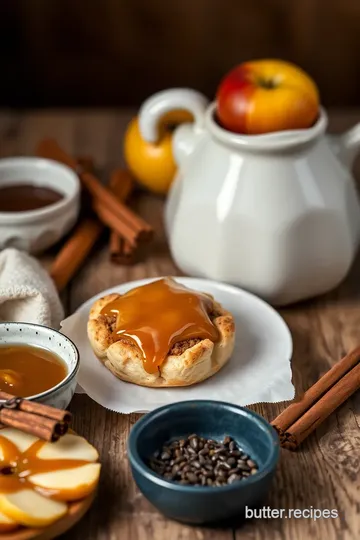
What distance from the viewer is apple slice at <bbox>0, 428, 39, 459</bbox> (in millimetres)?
1144

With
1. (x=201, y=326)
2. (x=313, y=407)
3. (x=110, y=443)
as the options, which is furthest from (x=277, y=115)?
(x=110, y=443)

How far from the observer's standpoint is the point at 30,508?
41.4 inches

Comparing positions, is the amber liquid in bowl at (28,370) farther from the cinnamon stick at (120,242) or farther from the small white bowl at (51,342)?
the cinnamon stick at (120,242)

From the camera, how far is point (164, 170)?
72.2 inches

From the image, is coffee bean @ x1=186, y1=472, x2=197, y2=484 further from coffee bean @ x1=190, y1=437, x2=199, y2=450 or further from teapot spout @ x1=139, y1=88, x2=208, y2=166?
teapot spout @ x1=139, y1=88, x2=208, y2=166

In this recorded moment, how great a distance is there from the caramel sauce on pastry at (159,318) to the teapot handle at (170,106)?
39 cm

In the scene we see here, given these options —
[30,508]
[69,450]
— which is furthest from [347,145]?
[30,508]

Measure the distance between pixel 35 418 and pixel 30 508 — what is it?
0.12 metres

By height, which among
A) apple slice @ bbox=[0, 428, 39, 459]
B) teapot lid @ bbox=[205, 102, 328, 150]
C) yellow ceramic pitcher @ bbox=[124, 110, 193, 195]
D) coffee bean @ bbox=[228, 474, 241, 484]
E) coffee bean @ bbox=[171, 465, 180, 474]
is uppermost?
teapot lid @ bbox=[205, 102, 328, 150]

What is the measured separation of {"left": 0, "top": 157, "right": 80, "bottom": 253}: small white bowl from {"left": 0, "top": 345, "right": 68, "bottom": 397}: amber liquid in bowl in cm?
37

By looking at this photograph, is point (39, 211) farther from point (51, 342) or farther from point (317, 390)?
point (317, 390)

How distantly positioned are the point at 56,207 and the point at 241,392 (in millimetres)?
537

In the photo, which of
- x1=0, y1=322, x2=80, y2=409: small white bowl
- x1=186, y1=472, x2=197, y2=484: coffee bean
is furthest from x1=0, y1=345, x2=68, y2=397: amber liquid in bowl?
x1=186, y1=472, x2=197, y2=484: coffee bean

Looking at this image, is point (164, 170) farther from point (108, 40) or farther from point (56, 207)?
point (108, 40)
